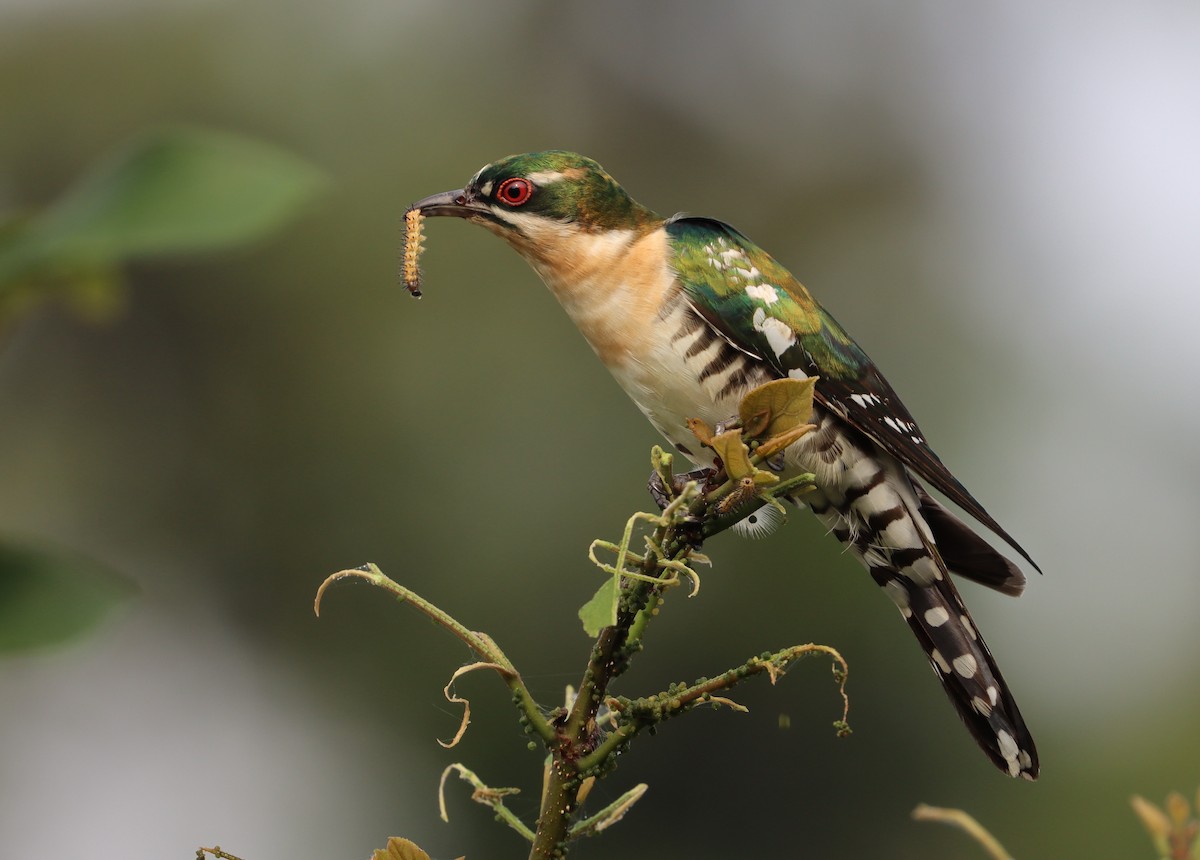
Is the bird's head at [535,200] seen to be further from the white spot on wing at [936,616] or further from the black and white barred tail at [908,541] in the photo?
the white spot on wing at [936,616]

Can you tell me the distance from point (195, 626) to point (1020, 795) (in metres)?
5.17

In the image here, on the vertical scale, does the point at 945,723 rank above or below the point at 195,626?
below

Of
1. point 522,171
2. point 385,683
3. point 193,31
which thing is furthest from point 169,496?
point 522,171

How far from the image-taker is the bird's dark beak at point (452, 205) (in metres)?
3.09

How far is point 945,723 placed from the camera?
21.6 feet

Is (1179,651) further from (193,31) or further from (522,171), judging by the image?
(193,31)

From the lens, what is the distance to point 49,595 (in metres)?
0.50

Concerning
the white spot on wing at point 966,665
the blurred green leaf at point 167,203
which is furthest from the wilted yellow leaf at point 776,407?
the white spot on wing at point 966,665

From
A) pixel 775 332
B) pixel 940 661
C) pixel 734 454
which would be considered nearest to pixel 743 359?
pixel 775 332

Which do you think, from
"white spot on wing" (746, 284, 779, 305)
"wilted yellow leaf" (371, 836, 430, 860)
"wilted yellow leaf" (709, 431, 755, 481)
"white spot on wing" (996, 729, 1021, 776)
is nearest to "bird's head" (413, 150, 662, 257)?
"white spot on wing" (746, 284, 779, 305)

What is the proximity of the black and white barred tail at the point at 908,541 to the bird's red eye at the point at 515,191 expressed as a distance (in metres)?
0.94

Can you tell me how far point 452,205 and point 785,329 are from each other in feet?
2.95

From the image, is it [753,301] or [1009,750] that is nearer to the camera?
[1009,750]

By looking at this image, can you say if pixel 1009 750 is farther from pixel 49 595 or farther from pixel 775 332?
pixel 49 595
